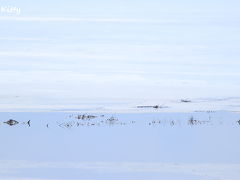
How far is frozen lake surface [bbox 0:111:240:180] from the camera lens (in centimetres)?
1277

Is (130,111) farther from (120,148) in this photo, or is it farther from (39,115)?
(120,148)

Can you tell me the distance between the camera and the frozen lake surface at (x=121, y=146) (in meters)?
12.8

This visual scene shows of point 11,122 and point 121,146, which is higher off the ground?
point 11,122

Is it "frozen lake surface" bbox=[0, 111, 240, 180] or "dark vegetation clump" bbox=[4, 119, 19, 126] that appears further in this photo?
A: "dark vegetation clump" bbox=[4, 119, 19, 126]

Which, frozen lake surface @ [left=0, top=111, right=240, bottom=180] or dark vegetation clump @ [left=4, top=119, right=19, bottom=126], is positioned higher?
dark vegetation clump @ [left=4, top=119, right=19, bottom=126]

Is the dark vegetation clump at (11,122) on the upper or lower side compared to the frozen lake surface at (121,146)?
upper

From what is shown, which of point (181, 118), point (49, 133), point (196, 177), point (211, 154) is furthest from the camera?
point (181, 118)

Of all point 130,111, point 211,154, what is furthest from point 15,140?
point 130,111

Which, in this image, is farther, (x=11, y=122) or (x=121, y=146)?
(x=11, y=122)

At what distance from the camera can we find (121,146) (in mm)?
15719

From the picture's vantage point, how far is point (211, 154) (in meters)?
14.7

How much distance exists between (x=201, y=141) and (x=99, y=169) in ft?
12.7

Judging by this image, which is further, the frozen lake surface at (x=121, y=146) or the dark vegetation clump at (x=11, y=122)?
the dark vegetation clump at (x=11, y=122)

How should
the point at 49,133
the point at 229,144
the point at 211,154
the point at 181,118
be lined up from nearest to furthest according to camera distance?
1. the point at 211,154
2. the point at 229,144
3. the point at 49,133
4. the point at 181,118
